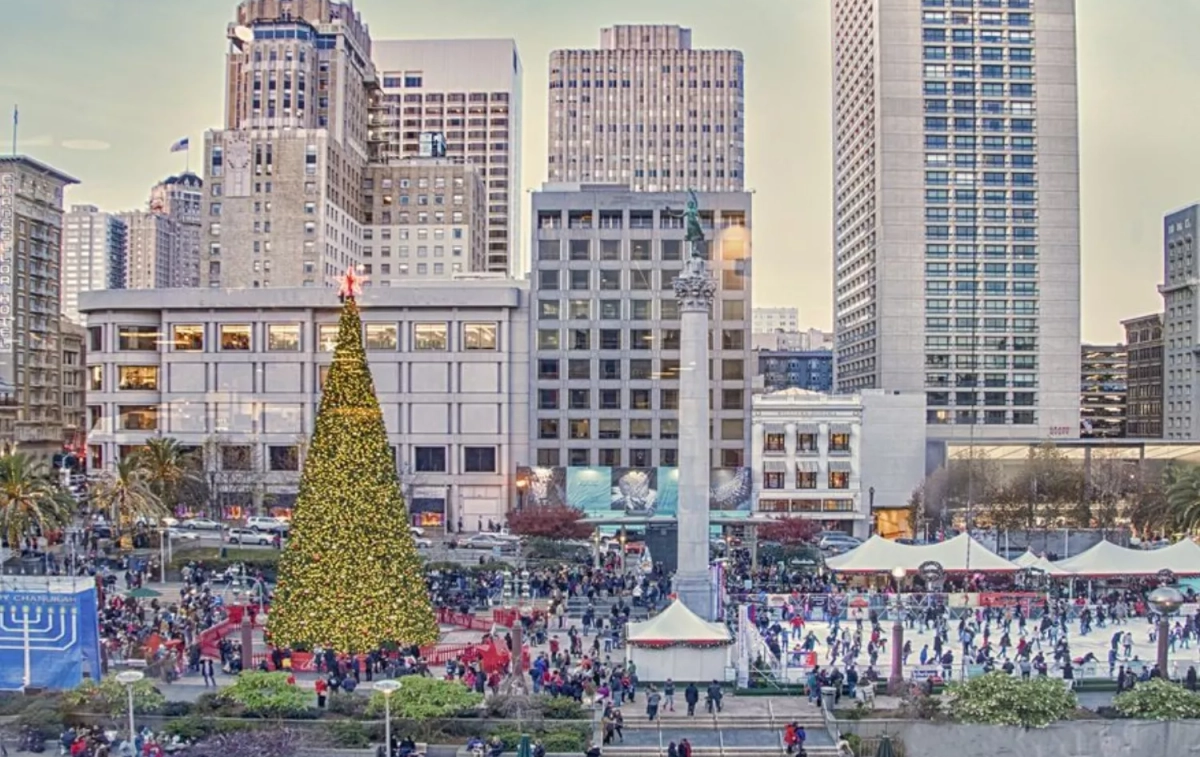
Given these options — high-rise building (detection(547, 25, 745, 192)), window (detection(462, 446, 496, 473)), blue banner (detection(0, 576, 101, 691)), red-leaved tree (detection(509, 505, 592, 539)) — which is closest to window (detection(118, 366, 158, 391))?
window (detection(462, 446, 496, 473))

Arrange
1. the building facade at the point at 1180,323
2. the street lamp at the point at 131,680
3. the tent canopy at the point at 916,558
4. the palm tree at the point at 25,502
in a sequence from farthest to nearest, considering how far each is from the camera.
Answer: the building facade at the point at 1180,323
the palm tree at the point at 25,502
the tent canopy at the point at 916,558
the street lamp at the point at 131,680

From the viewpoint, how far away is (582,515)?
75500 millimetres

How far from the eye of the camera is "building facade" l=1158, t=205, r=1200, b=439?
425 feet

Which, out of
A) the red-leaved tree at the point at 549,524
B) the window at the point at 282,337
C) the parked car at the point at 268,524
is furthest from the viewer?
the window at the point at 282,337

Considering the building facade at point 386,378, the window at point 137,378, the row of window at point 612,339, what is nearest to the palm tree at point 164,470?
the building facade at point 386,378

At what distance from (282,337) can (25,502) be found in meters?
31.0

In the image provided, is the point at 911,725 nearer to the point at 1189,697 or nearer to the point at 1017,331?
the point at 1189,697

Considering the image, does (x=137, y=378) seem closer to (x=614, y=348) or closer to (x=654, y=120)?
(x=614, y=348)

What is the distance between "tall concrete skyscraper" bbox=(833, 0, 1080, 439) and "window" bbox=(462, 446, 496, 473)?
46.1 m

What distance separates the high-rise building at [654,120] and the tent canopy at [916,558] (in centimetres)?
14796

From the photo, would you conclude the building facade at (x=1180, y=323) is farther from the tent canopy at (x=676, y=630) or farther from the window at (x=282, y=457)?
the tent canopy at (x=676, y=630)

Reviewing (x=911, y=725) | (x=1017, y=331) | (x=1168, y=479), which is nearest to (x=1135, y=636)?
(x=911, y=725)

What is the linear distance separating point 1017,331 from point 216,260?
7923cm

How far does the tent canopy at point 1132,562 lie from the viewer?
2051 inches
